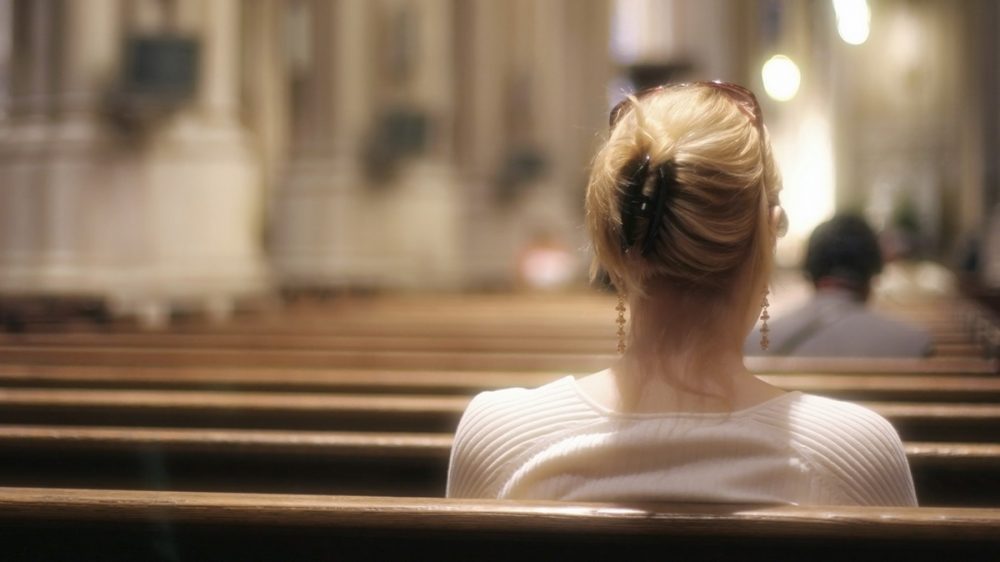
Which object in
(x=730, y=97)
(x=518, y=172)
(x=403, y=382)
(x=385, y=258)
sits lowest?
(x=385, y=258)

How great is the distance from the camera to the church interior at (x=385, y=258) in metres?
1.60

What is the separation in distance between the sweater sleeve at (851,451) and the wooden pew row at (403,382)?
1.35 meters

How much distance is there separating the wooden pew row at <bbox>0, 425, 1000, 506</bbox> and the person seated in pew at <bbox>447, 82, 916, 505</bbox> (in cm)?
67

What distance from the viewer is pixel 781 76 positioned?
7793mm

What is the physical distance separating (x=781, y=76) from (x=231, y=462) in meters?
6.22

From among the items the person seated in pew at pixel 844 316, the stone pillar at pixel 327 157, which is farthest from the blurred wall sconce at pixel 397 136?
the person seated in pew at pixel 844 316

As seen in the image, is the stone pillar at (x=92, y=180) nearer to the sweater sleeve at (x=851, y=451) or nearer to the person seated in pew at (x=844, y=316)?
the person seated in pew at (x=844, y=316)

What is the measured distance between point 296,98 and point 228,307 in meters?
4.78

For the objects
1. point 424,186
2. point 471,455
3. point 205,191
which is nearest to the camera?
point 471,455

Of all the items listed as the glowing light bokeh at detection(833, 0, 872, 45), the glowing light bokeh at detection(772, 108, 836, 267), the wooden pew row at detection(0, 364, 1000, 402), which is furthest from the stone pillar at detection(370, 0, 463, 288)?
the glowing light bokeh at detection(772, 108, 836, 267)

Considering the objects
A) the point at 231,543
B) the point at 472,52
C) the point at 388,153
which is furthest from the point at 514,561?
the point at 472,52

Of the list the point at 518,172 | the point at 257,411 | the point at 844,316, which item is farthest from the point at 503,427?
the point at 518,172

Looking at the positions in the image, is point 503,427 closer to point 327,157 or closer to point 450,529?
point 450,529

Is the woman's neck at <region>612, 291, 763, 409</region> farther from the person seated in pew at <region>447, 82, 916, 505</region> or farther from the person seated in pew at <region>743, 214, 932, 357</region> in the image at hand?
the person seated in pew at <region>743, 214, 932, 357</region>
